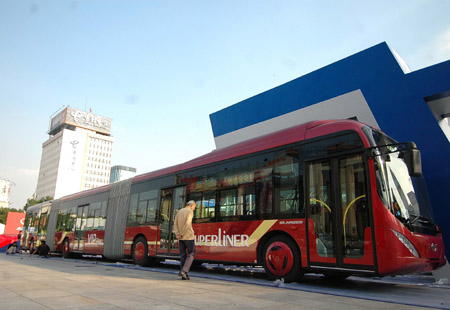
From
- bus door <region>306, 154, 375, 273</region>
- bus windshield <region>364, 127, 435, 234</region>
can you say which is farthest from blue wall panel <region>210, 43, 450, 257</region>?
bus door <region>306, 154, 375, 273</region>

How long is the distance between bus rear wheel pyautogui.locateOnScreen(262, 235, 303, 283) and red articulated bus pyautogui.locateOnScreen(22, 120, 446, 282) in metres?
0.02

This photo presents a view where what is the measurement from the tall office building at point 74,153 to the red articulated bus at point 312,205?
386 feet

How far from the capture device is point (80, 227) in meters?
15.7

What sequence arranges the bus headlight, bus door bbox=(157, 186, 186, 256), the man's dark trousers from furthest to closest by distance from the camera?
bus door bbox=(157, 186, 186, 256) < the man's dark trousers < the bus headlight

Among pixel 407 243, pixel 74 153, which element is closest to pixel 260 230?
pixel 407 243

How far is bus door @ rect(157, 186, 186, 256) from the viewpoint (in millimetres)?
9945

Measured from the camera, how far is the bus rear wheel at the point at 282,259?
6570 millimetres

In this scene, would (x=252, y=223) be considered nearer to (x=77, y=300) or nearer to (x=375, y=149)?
(x=375, y=149)

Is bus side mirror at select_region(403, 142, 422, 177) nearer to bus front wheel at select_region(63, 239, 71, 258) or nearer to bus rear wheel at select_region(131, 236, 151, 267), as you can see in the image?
bus rear wheel at select_region(131, 236, 151, 267)

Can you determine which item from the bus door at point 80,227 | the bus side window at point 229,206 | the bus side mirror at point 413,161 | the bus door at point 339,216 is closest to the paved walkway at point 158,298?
the bus door at point 339,216

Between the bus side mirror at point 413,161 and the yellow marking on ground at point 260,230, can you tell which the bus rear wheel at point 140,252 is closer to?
the yellow marking on ground at point 260,230

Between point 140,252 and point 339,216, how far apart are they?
751 centimetres

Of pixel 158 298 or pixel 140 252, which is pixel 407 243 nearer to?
pixel 158 298

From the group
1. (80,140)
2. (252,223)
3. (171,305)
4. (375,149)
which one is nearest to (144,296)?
(171,305)
